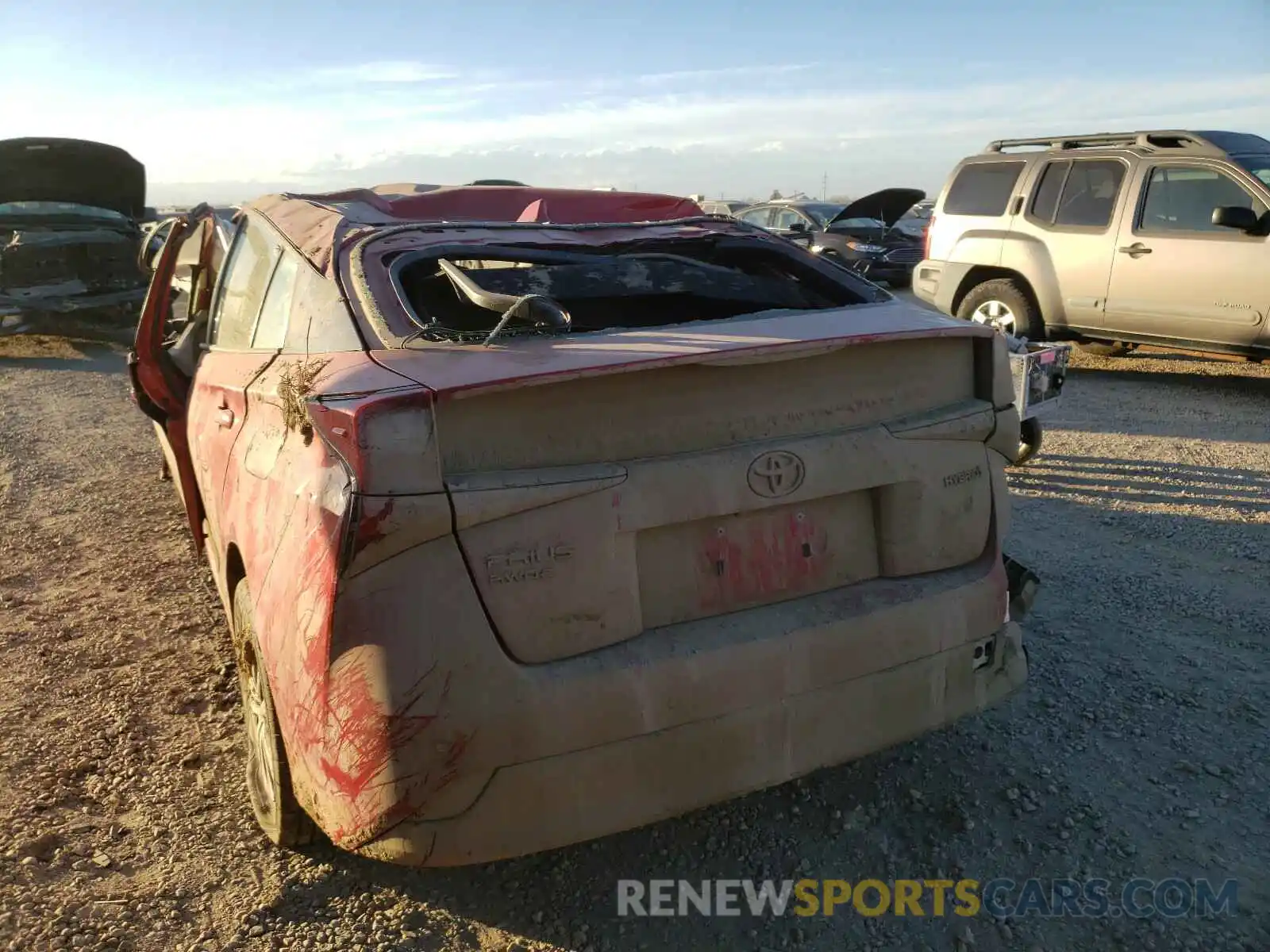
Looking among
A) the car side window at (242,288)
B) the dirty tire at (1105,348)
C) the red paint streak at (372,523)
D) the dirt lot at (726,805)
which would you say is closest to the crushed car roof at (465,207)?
the car side window at (242,288)

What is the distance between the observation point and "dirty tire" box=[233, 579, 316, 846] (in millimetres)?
2420

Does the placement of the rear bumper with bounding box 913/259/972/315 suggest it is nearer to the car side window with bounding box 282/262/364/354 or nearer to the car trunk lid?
the car trunk lid

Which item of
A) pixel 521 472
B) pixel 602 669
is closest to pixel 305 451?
pixel 521 472

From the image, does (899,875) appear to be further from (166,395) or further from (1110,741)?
(166,395)

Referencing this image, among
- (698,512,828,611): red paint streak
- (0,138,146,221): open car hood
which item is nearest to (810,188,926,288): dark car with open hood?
(0,138,146,221): open car hood

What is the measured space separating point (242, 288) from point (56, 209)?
9637mm

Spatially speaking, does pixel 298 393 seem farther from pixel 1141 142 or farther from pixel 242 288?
pixel 1141 142

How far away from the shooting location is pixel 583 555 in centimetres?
206

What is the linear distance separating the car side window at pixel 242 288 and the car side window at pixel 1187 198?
745 centimetres

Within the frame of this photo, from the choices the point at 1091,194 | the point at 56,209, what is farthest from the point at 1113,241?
the point at 56,209

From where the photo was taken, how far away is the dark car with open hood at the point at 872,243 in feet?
50.4

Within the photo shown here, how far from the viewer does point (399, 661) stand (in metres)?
1.94

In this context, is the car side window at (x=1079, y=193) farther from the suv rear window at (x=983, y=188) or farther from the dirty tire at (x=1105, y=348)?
the dirty tire at (x=1105, y=348)

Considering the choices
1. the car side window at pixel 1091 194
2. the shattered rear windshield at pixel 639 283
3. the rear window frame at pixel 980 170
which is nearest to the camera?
the shattered rear windshield at pixel 639 283
